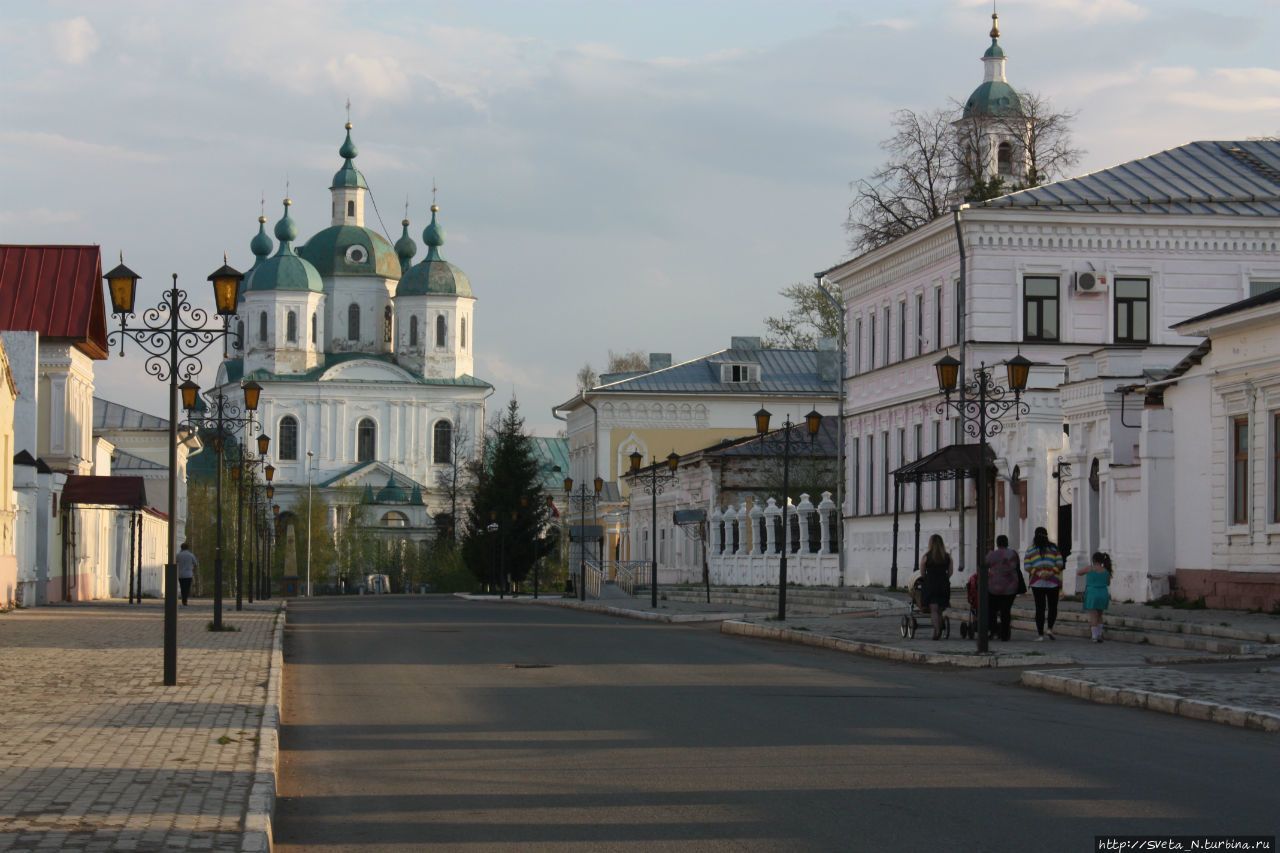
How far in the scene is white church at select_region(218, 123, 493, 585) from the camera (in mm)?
126188

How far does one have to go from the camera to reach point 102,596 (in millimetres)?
50125

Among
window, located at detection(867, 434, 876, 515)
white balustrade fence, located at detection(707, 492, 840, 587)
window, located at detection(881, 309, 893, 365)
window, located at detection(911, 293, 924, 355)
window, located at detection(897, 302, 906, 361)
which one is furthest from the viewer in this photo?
window, located at detection(867, 434, 876, 515)

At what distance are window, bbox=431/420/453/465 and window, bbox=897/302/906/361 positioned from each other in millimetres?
87018

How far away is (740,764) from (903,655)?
1015 cm

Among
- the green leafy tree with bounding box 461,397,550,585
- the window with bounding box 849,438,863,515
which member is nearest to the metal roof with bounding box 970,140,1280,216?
the window with bounding box 849,438,863,515

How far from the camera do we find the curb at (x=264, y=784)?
7.84 m

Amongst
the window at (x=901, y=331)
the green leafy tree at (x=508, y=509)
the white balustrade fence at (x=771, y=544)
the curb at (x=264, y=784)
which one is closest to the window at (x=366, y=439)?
the green leafy tree at (x=508, y=509)

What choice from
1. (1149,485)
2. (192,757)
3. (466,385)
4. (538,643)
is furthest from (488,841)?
(466,385)

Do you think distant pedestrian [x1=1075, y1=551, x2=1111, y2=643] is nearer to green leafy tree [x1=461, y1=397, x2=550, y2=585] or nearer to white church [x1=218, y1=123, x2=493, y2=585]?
green leafy tree [x1=461, y1=397, x2=550, y2=585]

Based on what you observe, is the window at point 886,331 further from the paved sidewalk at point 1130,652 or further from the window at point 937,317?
the paved sidewalk at point 1130,652

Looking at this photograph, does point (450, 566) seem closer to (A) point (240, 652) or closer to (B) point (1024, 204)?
(B) point (1024, 204)

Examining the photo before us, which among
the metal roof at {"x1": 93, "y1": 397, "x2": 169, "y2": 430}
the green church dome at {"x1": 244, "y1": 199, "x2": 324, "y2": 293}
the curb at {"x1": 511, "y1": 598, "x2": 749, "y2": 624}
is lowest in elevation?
the curb at {"x1": 511, "y1": 598, "x2": 749, "y2": 624}

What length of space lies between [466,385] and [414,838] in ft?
407

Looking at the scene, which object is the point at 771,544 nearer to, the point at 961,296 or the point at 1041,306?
the point at 1041,306
